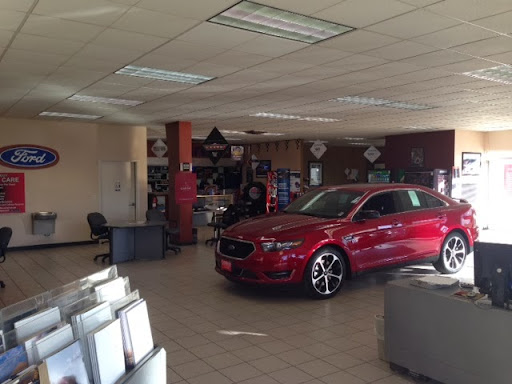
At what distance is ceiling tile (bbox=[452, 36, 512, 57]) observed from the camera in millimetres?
4504

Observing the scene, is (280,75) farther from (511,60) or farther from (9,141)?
(9,141)

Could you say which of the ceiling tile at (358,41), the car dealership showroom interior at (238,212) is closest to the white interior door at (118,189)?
the car dealership showroom interior at (238,212)

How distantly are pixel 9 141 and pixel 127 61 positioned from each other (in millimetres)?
6581

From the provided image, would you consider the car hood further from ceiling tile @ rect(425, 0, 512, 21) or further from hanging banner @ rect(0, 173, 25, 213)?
hanging banner @ rect(0, 173, 25, 213)

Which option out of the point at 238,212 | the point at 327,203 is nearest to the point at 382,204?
the point at 327,203

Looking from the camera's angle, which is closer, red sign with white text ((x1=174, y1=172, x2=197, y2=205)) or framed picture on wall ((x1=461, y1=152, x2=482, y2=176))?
red sign with white text ((x1=174, y1=172, x2=197, y2=205))

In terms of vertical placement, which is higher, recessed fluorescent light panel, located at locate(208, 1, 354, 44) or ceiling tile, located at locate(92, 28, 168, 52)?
recessed fluorescent light panel, located at locate(208, 1, 354, 44)

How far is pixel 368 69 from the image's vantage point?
5.77 m

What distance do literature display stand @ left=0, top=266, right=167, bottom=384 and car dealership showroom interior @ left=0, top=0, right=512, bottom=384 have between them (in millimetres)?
10

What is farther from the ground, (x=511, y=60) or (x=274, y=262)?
(x=511, y=60)

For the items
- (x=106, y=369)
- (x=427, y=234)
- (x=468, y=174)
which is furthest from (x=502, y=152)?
(x=106, y=369)

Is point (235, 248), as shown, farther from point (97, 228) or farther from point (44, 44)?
point (97, 228)

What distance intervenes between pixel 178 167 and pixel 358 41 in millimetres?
7164

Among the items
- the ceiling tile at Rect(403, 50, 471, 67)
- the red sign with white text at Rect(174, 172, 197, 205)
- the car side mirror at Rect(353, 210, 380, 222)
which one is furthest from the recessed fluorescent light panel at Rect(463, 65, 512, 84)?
the red sign with white text at Rect(174, 172, 197, 205)
